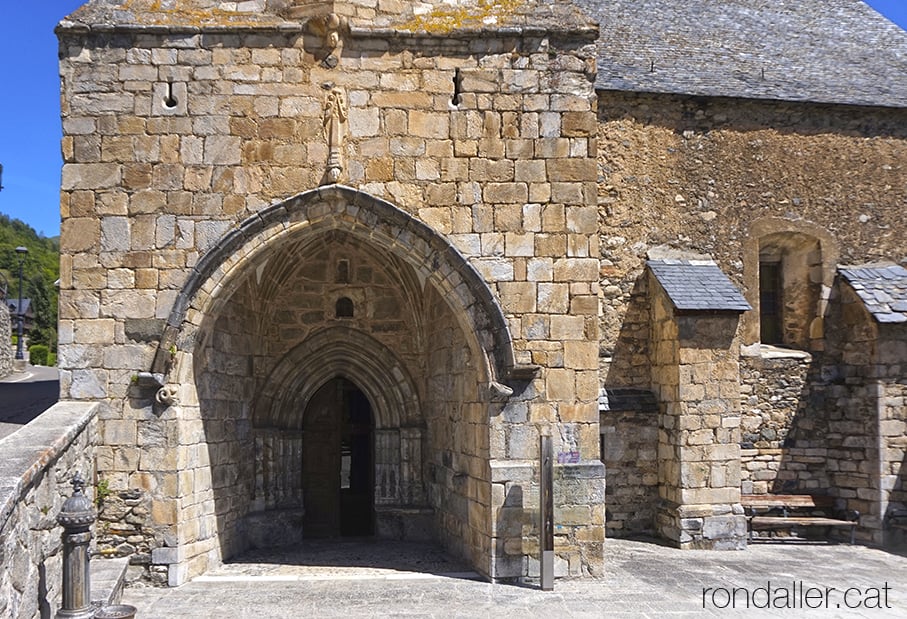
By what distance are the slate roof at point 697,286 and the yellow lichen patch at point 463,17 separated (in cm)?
395

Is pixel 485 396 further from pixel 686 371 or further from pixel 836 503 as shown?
pixel 836 503

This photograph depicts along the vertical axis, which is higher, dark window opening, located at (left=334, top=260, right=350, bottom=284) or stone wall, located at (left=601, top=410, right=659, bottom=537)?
dark window opening, located at (left=334, top=260, right=350, bottom=284)

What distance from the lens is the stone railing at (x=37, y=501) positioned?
190 inches

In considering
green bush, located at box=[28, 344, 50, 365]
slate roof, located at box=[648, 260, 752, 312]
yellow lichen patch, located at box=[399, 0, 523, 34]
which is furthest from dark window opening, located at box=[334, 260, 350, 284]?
green bush, located at box=[28, 344, 50, 365]

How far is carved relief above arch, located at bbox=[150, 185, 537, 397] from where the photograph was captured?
25.5ft

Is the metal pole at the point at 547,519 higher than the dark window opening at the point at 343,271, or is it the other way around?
the dark window opening at the point at 343,271

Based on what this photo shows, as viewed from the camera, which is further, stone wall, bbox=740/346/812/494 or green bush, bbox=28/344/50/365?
green bush, bbox=28/344/50/365

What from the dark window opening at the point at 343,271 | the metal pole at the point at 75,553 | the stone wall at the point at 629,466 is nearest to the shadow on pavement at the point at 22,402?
the metal pole at the point at 75,553

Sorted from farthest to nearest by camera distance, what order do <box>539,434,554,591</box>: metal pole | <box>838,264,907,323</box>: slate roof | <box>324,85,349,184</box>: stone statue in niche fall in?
<box>838,264,907,323</box>: slate roof → <box>324,85,349,184</box>: stone statue in niche → <box>539,434,554,591</box>: metal pole

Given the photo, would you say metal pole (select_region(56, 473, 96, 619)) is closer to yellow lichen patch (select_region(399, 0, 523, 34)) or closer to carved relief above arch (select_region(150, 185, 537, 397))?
carved relief above arch (select_region(150, 185, 537, 397))

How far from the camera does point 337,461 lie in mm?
10547

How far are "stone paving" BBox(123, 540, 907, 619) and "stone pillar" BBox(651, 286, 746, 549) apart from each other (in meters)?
0.35

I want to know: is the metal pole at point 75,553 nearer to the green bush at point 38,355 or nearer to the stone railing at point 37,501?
the stone railing at point 37,501

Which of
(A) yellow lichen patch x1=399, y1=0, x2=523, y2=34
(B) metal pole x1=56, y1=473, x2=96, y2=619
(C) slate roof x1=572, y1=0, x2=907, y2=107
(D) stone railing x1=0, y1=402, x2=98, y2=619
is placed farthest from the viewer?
(C) slate roof x1=572, y1=0, x2=907, y2=107
